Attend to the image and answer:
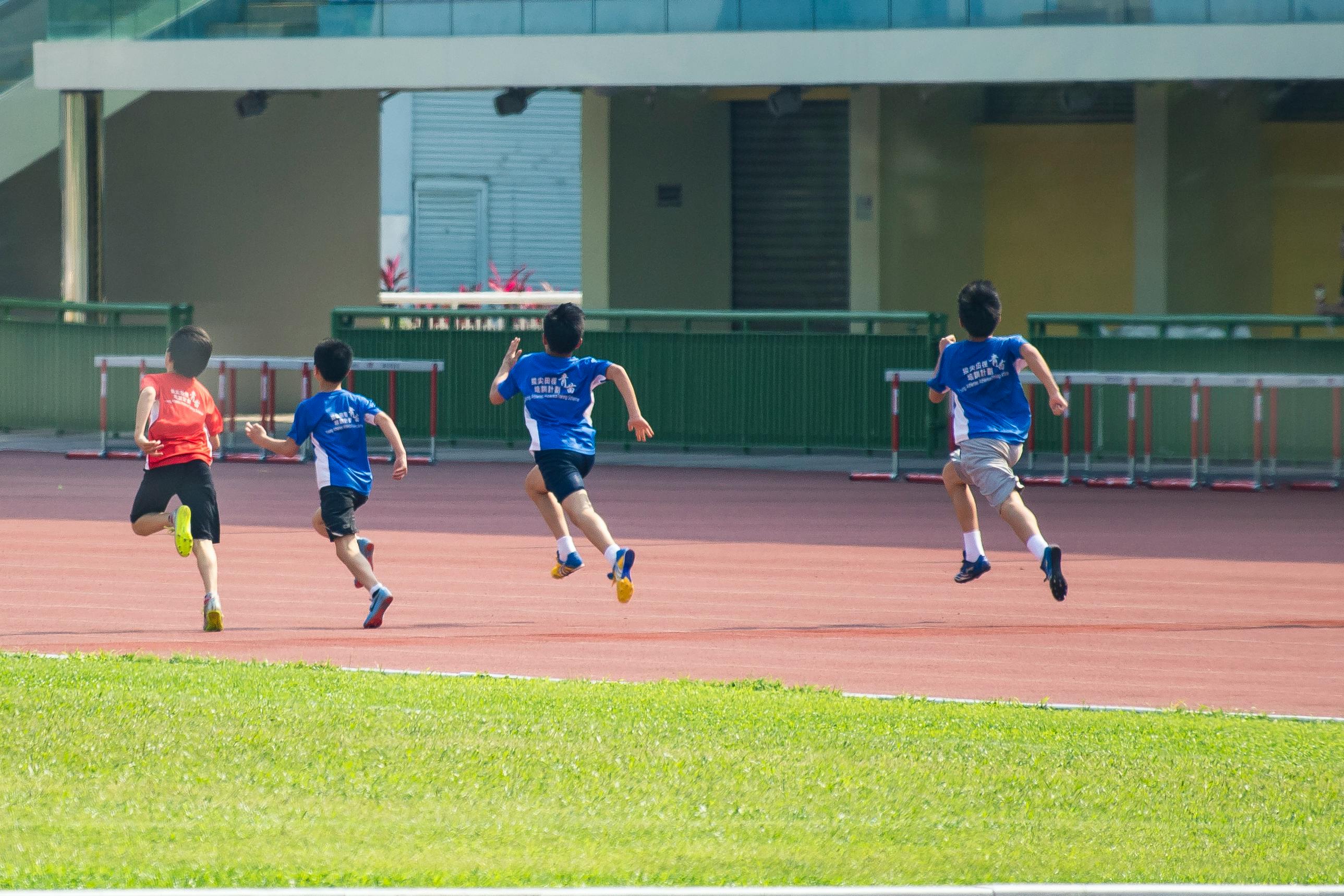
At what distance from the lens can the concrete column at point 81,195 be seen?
25.2 m

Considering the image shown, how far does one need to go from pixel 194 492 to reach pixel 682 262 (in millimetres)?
17359

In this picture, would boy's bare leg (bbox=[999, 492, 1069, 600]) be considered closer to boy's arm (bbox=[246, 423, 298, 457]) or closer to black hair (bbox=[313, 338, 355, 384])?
black hair (bbox=[313, 338, 355, 384])

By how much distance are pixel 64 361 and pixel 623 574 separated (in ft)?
48.5

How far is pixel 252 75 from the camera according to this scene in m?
24.5

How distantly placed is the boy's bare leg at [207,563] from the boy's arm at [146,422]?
0.55 metres

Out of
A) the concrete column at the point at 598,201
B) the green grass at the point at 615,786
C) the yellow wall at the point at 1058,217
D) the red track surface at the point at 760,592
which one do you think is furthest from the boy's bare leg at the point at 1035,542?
the yellow wall at the point at 1058,217

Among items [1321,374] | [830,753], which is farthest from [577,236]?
[830,753]

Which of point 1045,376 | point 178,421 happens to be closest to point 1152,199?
point 1045,376

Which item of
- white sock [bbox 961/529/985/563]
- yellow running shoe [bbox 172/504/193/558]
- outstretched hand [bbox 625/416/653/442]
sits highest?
outstretched hand [bbox 625/416/653/442]

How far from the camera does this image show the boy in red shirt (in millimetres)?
10500

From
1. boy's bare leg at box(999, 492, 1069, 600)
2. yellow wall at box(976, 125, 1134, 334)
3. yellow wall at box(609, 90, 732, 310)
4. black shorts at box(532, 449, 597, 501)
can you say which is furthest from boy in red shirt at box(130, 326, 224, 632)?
yellow wall at box(976, 125, 1134, 334)

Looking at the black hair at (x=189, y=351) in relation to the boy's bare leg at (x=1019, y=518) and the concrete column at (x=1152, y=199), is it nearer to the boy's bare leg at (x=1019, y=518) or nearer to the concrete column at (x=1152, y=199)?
the boy's bare leg at (x=1019, y=518)

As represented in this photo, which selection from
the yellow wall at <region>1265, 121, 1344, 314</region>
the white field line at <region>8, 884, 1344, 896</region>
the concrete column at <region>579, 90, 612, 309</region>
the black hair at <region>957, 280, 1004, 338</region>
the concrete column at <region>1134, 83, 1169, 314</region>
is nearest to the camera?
the white field line at <region>8, 884, 1344, 896</region>

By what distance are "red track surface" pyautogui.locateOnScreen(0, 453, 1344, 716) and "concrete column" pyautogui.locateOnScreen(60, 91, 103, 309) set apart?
7036 millimetres
